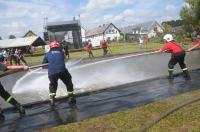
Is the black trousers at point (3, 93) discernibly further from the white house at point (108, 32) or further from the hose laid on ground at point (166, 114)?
the white house at point (108, 32)

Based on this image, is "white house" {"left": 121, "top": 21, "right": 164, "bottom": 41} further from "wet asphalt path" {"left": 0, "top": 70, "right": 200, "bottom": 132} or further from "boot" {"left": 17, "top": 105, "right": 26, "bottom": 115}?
"boot" {"left": 17, "top": 105, "right": 26, "bottom": 115}

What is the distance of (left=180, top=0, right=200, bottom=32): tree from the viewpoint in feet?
208

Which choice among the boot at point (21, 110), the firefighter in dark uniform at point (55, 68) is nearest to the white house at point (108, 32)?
the firefighter in dark uniform at point (55, 68)

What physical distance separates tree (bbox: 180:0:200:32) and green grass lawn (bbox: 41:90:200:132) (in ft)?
184

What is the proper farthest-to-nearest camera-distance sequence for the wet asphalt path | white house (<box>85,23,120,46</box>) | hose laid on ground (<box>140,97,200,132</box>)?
white house (<box>85,23,120,46</box>)
the wet asphalt path
hose laid on ground (<box>140,97,200,132</box>)

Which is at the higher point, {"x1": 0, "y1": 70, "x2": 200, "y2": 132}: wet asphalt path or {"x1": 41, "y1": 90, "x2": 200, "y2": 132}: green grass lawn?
{"x1": 41, "y1": 90, "x2": 200, "y2": 132}: green grass lawn

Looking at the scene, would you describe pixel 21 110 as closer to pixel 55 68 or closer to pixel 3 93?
pixel 3 93

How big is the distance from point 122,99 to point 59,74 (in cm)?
197

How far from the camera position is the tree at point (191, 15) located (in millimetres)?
63431

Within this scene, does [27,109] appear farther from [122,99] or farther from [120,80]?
[120,80]

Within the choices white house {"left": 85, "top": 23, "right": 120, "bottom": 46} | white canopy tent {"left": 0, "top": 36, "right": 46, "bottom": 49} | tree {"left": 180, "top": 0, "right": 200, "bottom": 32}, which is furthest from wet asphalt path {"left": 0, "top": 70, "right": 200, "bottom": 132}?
white house {"left": 85, "top": 23, "right": 120, "bottom": 46}

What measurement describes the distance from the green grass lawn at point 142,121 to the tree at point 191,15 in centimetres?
5614

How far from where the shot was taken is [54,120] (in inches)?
348

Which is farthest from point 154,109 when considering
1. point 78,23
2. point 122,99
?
point 78,23
